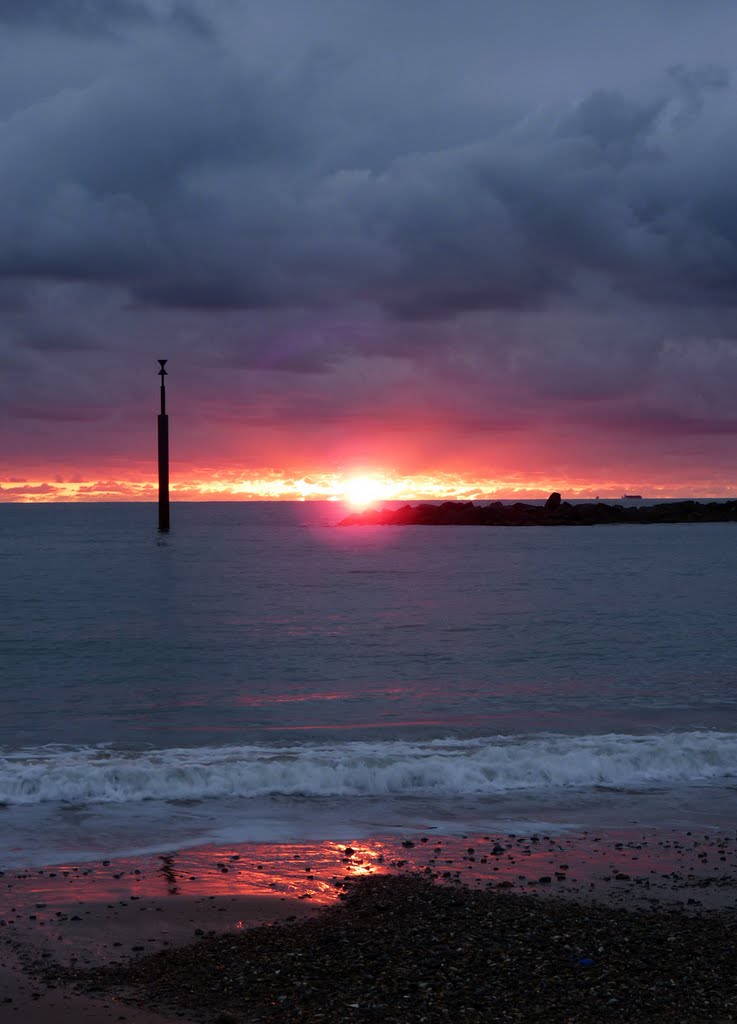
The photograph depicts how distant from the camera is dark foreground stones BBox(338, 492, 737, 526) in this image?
463 feet

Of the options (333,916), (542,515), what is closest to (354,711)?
(333,916)

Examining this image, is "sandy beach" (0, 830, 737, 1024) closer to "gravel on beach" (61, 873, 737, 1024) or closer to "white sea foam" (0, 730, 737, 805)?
"gravel on beach" (61, 873, 737, 1024)

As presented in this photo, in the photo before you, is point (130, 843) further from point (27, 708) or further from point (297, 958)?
point (27, 708)

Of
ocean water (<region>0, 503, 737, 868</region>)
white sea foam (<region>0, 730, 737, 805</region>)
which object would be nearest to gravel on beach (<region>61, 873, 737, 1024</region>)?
ocean water (<region>0, 503, 737, 868</region>)

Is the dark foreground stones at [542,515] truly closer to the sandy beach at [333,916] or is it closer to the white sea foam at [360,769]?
the white sea foam at [360,769]

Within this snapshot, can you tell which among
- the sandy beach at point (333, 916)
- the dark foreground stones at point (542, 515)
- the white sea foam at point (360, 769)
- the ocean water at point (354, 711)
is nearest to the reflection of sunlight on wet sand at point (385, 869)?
the sandy beach at point (333, 916)

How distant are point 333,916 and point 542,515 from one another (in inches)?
5245

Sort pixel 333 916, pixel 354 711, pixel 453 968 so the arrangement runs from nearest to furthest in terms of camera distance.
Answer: pixel 453 968, pixel 333 916, pixel 354 711

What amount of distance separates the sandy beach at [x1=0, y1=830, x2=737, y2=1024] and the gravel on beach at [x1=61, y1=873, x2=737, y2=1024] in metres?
0.02

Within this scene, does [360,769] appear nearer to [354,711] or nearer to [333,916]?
[354,711]

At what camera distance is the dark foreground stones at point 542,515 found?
5561 inches

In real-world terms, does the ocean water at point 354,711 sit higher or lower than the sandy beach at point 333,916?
lower

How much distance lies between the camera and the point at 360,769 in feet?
51.3

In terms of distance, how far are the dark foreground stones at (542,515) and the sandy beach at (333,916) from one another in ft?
422
